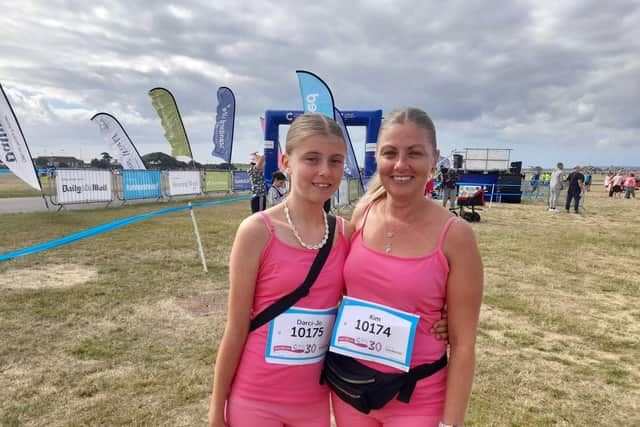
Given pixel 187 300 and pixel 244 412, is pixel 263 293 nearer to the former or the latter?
pixel 244 412

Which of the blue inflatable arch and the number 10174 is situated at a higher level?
the blue inflatable arch

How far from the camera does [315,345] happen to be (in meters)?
1.52

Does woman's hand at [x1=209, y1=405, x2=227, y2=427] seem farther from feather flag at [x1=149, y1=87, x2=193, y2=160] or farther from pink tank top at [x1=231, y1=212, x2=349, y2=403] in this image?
feather flag at [x1=149, y1=87, x2=193, y2=160]

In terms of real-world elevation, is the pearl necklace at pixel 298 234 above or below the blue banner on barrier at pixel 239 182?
above

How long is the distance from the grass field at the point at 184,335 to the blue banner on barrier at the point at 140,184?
24.1 ft

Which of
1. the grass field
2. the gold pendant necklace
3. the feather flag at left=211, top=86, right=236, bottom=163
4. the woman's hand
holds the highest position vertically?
the feather flag at left=211, top=86, right=236, bottom=163

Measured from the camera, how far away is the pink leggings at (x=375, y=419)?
1.43 metres

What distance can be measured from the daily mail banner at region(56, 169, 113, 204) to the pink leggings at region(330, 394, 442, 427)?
14169 mm

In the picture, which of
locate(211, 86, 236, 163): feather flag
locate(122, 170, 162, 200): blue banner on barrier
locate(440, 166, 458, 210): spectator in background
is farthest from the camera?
locate(211, 86, 236, 163): feather flag

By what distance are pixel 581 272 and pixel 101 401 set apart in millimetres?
7559

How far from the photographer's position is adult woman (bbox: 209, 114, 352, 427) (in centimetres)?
144

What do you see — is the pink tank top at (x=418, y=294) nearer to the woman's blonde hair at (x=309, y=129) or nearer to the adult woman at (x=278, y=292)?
the adult woman at (x=278, y=292)

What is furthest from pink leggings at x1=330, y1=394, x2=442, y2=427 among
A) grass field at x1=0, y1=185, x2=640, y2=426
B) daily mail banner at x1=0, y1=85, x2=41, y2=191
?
daily mail banner at x1=0, y1=85, x2=41, y2=191

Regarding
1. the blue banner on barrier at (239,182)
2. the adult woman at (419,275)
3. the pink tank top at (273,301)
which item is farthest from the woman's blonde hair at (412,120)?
the blue banner on barrier at (239,182)
